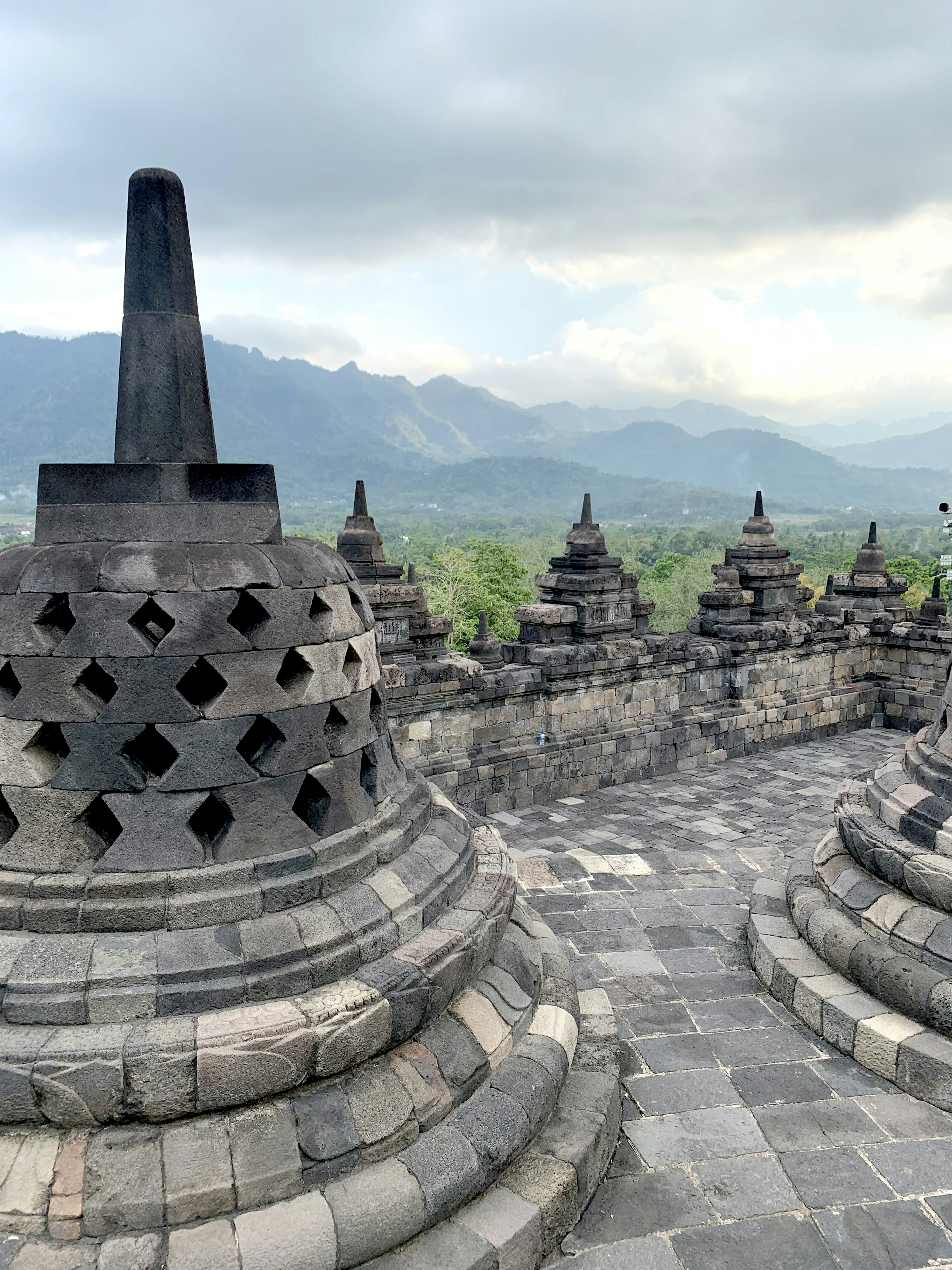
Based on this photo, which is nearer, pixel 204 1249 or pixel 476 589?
pixel 204 1249

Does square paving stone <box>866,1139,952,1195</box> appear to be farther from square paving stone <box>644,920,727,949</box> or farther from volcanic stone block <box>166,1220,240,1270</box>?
volcanic stone block <box>166,1220,240,1270</box>

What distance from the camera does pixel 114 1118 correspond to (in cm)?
270

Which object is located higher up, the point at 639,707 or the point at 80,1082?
the point at 80,1082

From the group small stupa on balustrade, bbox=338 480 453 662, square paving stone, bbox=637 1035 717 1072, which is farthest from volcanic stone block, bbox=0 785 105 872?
small stupa on balustrade, bbox=338 480 453 662

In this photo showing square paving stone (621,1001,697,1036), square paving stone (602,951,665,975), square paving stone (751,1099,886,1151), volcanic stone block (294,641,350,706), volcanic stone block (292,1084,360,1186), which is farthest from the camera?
square paving stone (602,951,665,975)

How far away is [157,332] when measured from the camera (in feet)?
11.4

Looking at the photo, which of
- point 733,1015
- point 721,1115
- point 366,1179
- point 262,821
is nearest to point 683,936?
point 733,1015

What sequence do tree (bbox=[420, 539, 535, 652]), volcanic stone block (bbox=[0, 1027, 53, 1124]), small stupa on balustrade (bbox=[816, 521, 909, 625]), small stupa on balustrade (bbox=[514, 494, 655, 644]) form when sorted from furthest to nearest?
tree (bbox=[420, 539, 535, 652])
small stupa on balustrade (bbox=[816, 521, 909, 625])
small stupa on balustrade (bbox=[514, 494, 655, 644])
volcanic stone block (bbox=[0, 1027, 53, 1124])

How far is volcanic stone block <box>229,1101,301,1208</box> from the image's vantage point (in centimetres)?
269

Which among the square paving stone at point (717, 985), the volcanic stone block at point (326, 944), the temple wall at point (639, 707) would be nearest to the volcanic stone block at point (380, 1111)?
the volcanic stone block at point (326, 944)

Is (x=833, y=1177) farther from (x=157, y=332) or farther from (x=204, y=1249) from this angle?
(x=157, y=332)

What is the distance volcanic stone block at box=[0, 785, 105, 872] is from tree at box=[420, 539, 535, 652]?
38.2 metres

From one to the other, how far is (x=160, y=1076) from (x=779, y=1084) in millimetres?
3032

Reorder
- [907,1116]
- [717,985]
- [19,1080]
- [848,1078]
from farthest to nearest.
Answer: [717,985] < [848,1078] < [907,1116] < [19,1080]
